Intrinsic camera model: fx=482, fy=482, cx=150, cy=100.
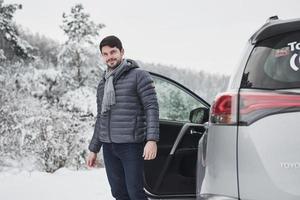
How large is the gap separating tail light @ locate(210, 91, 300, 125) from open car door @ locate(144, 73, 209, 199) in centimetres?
177

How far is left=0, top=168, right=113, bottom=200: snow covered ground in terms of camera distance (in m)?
6.24

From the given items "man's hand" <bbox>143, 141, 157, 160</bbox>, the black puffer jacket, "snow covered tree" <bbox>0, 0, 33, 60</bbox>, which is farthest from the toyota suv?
"snow covered tree" <bbox>0, 0, 33, 60</bbox>

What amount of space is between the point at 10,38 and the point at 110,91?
18057 mm

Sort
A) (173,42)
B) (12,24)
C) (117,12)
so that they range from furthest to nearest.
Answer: (173,42) → (117,12) → (12,24)

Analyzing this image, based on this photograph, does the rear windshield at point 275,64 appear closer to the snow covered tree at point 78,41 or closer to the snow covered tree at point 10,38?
the snow covered tree at point 10,38

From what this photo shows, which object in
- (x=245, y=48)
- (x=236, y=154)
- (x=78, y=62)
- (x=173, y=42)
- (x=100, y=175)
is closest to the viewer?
(x=236, y=154)

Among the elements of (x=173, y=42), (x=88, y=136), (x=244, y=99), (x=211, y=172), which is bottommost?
(x=88, y=136)

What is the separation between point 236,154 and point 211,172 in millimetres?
200

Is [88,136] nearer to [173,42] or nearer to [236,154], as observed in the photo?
[236,154]

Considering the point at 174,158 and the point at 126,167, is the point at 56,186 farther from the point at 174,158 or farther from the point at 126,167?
the point at 126,167

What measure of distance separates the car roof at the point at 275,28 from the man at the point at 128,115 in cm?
115

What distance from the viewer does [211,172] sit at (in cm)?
247

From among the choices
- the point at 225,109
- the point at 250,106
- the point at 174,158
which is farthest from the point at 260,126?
the point at 174,158

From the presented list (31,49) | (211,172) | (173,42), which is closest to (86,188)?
(211,172)
